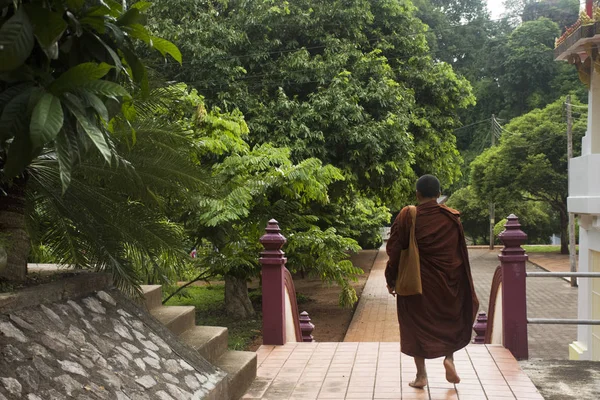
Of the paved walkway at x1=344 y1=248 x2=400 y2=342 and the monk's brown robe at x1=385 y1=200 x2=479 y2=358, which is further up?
the monk's brown robe at x1=385 y1=200 x2=479 y2=358

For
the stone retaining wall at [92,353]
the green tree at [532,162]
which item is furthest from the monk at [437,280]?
the green tree at [532,162]

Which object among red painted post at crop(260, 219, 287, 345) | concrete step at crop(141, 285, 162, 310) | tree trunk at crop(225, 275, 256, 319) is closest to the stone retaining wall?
concrete step at crop(141, 285, 162, 310)

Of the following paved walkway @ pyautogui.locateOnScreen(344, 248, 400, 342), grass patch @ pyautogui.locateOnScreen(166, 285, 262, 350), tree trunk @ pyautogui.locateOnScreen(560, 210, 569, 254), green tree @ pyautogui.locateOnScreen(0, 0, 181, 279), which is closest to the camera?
green tree @ pyautogui.locateOnScreen(0, 0, 181, 279)

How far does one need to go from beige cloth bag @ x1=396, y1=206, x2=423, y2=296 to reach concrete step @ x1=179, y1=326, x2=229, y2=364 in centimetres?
160

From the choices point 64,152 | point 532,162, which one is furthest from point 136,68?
point 532,162

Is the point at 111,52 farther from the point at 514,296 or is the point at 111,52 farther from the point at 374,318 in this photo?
the point at 374,318

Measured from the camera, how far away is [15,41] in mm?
2668

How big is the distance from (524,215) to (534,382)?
38.8m

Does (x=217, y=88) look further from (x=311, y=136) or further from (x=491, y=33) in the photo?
(x=491, y=33)

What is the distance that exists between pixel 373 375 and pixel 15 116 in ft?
14.6

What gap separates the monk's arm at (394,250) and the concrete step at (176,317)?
1787 mm

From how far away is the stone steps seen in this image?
5.52 metres

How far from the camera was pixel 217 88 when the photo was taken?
16.6 meters

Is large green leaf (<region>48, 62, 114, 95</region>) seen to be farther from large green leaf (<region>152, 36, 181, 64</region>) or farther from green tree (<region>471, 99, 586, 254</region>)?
green tree (<region>471, 99, 586, 254</region>)
